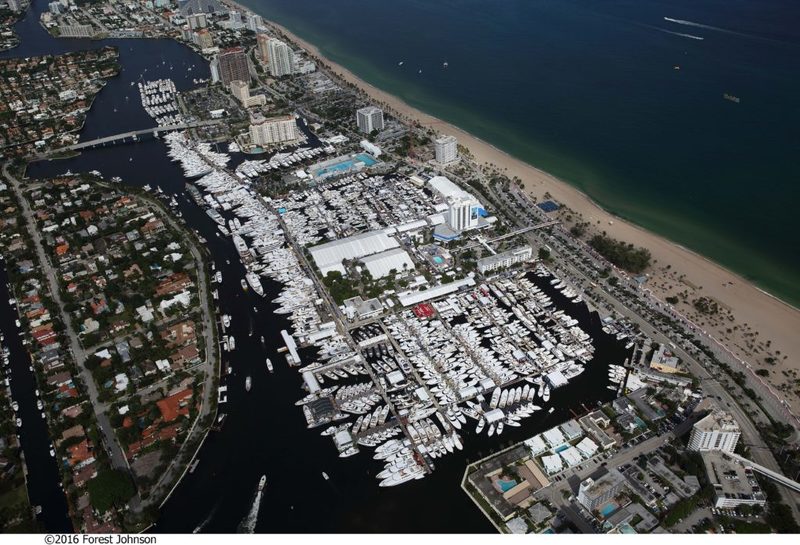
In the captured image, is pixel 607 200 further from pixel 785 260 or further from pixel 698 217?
pixel 785 260

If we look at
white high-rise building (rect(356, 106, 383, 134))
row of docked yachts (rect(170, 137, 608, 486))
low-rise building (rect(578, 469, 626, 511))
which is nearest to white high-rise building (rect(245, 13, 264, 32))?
white high-rise building (rect(356, 106, 383, 134))

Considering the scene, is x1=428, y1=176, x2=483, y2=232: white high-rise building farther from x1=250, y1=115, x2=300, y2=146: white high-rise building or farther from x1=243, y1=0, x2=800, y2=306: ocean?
x1=250, y1=115, x2=300, y2=146: white high-rise building

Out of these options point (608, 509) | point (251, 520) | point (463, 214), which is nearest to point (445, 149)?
point (463, 214)

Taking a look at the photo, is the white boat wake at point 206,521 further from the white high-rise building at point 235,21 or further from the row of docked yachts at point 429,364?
the white high-rise building at point 235,21

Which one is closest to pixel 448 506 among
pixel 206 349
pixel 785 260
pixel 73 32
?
pixel 206 349

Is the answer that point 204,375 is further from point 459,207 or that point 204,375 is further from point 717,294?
point 717,294
